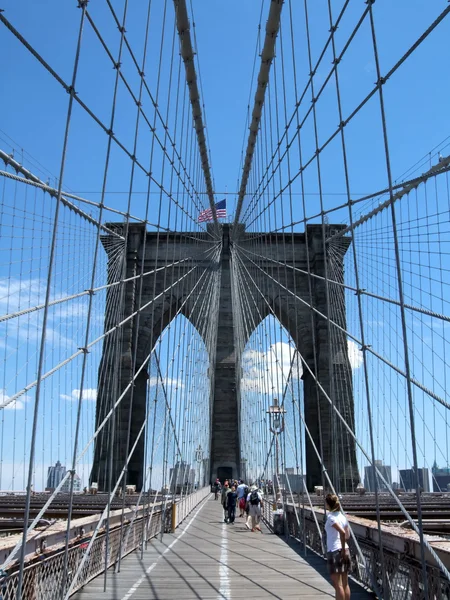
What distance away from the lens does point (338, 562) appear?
3.70 metres

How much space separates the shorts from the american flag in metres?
19.2

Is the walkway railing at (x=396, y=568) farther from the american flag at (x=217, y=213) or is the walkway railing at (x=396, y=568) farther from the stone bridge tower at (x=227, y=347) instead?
the american flag at (x=217, y=213)

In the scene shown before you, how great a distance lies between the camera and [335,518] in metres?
3.83

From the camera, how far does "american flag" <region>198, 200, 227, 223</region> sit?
22984 mm

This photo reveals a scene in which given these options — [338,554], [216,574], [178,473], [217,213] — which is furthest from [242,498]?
[217,213]

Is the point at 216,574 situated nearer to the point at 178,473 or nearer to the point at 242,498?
the point at 178,473

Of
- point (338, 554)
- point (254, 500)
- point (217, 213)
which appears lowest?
point (338, 554)

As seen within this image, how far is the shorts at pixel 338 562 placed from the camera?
3666 mm

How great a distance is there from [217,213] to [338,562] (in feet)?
78.0

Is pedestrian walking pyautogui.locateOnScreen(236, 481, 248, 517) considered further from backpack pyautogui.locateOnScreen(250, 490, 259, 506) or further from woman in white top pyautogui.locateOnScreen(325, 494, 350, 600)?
woman in white top pyautogui.locateOnScreen(325, 494, 350, 600)

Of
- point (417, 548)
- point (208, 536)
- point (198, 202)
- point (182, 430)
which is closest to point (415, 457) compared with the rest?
point (417, 548)

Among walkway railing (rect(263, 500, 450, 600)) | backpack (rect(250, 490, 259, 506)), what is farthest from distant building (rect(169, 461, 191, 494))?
walkway railing (rect(263, 500, 450, 600))

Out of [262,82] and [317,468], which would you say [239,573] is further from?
[317,468]

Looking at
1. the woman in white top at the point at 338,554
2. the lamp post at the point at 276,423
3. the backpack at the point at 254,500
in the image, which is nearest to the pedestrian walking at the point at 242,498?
the lamp post at the point at 276,423
